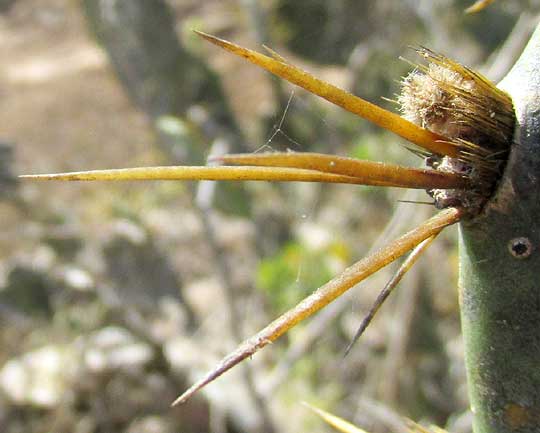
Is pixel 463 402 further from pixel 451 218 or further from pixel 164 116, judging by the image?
pixel 451 218

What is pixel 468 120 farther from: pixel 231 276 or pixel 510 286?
pixel 231 276

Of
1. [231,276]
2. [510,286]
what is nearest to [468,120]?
[510,286]

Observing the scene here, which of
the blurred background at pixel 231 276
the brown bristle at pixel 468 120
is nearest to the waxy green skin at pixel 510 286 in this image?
the brown bristle at pixel 468 120

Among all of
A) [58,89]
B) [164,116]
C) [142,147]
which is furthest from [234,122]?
[58,89]

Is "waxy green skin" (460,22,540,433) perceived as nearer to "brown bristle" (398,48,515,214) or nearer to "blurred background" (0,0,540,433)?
"brown bristle" (398,48,515,214)

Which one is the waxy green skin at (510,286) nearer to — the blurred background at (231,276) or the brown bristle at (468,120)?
the brown bristle at (468,120)

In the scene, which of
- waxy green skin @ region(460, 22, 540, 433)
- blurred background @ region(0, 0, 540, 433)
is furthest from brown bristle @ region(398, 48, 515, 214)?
blurred background @ region(0, 0, 540, 433)

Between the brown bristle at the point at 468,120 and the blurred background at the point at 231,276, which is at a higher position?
the brown bristle at the point at 468,120
